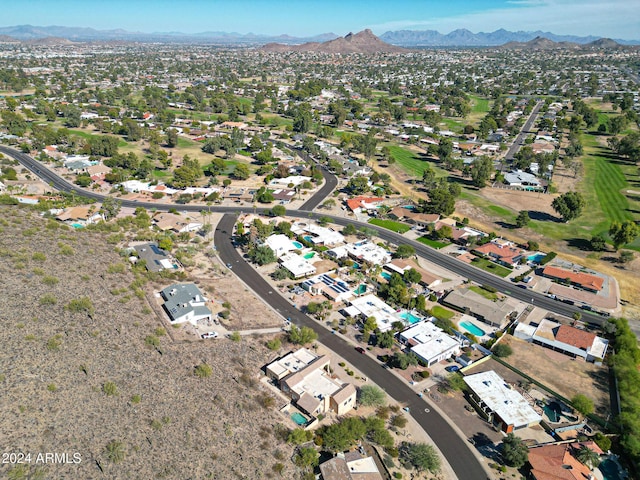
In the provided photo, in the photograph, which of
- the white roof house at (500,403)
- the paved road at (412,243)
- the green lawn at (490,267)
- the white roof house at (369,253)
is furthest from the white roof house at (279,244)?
the white roof house at (500,403)

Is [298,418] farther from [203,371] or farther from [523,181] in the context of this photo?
[523,181]

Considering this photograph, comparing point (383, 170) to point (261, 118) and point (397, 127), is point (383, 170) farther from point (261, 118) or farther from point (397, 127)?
point (261, 118)

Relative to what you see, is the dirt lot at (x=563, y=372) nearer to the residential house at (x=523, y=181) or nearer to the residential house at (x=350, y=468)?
the residential house at (x=350, y=468)

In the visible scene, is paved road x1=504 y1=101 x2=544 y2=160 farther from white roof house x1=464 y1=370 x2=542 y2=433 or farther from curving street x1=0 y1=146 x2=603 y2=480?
white roof house x1=464 y1=370 x2=542 y2=433

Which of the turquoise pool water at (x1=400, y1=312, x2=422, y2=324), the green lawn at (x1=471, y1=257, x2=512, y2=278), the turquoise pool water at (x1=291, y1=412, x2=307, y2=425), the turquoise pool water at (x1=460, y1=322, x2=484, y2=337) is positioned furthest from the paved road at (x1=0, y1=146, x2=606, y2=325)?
the turquoise pool water at (x1=291, y1=412, x2=307, y2=425)

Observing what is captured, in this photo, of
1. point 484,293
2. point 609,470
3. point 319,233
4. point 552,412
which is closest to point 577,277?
point 484,293
